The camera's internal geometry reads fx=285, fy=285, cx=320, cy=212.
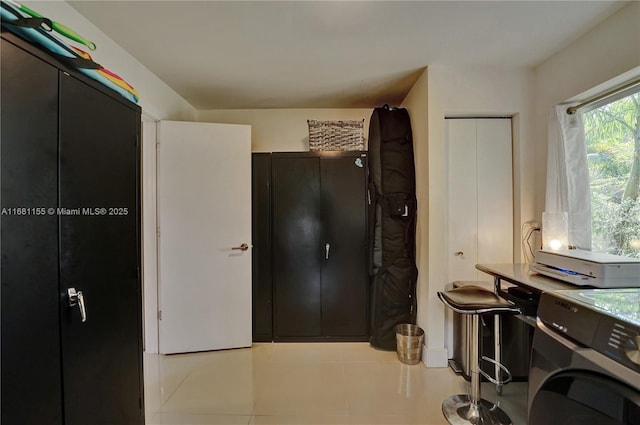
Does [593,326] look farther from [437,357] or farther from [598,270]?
[437,357]

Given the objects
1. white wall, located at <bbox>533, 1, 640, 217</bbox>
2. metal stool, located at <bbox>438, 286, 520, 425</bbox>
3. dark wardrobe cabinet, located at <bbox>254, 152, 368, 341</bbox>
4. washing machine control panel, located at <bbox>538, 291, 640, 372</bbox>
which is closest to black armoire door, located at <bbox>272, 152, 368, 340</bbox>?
dark wardrobe cabinet, located at <bbox>254, 152, 368, 341</bbox>

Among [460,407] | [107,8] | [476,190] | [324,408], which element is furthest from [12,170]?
[476,190]

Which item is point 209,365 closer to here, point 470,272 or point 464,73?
point 470,272

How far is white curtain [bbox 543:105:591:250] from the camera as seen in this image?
1844mm

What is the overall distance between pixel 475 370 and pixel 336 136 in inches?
81.7

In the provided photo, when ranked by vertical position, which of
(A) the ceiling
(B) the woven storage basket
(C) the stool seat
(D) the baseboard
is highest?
(A) the ceiling

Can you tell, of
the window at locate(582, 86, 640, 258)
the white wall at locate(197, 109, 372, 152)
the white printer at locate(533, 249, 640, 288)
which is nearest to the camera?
the white printer at locate(533, 249, 640, 288)

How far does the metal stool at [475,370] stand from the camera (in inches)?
59.5

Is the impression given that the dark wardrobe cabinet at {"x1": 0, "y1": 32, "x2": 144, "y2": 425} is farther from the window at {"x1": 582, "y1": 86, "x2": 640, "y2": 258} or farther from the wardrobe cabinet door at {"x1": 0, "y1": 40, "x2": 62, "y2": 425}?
the window at {"x1": 582, "y1": 86, "x2": 640, "y2": 258}

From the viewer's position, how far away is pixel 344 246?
2.71 metres

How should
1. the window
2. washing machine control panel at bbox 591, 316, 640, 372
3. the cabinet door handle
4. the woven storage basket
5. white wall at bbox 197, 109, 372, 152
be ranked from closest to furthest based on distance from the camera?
washing machine control panel at bbox 591, 316, 640, 372 < the cabinet door handle < the window < the woven storage basket < white wall at bbox 197, 109, 372, 152

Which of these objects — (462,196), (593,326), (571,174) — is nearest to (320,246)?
(462,196)

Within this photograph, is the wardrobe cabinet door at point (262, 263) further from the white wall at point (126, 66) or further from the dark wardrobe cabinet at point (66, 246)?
the dark wardrobe cabinet at point (66, 246)

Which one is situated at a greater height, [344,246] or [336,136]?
[336,136]
